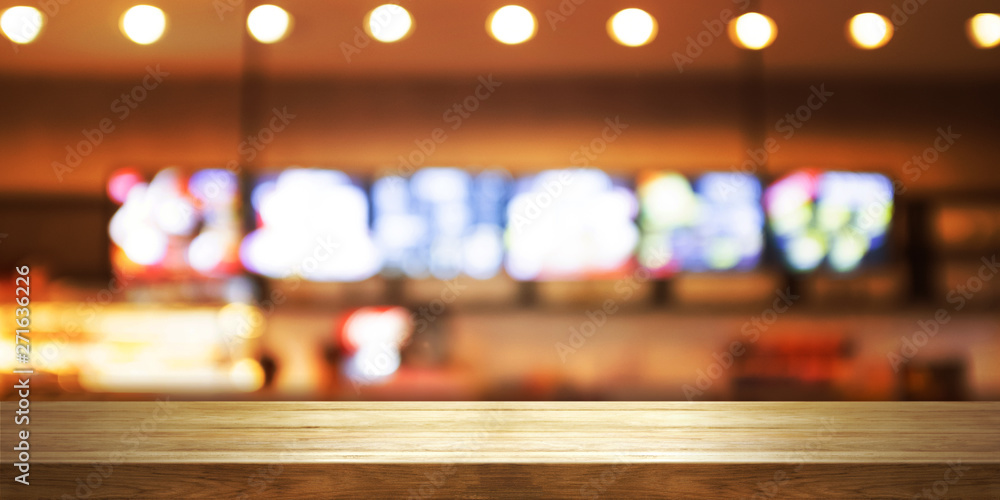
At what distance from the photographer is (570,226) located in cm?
325

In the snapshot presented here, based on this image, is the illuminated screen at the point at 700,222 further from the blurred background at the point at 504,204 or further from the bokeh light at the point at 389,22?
the bokeh light at the point at 389,22

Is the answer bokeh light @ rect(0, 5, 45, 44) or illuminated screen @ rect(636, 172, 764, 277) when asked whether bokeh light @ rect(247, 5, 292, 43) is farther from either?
illuminated screen @ rect(636, 172, 764, 277)

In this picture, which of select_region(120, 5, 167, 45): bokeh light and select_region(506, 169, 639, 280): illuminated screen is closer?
select_region(120, 5, 167, 45): bokeh light

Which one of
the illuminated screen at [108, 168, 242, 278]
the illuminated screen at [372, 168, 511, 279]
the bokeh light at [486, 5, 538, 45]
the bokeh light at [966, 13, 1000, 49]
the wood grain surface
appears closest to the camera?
the wood grain surface

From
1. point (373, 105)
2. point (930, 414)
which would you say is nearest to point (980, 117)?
point (373, 105)

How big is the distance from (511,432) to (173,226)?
9.18 ft

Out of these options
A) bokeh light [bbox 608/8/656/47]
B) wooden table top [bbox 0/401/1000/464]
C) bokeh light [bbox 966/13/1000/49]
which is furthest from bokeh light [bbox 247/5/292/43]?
bokeh light [bbox 966/13/1000/49]

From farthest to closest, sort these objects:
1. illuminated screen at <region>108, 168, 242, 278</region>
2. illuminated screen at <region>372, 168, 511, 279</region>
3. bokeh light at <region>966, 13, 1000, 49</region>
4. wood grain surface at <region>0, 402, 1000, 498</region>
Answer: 1. illuminated screen at <region>372, 168, 511, 279</region>
2. illuminated screen at <region>108, 168, 242, 278</region>
3. bokeh light at <region>966, 13, 1000, 49</region>
4. wood grain surface at <region>0, 402, 1000, 498</region>

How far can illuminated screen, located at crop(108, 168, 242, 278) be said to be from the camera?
3.12 metres

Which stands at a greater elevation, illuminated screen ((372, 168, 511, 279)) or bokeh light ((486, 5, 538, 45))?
bokeh light ((486, 5, 538, 45))

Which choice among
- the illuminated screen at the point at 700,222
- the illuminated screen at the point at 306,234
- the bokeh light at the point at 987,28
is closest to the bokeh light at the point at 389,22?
the illuminated screen at the point at 306,234

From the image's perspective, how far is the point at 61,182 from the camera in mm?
3582

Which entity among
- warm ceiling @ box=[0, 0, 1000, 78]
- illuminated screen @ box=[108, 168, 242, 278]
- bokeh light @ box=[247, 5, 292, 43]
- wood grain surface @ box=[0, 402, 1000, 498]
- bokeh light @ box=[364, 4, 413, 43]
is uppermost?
warm ceiling @ box=[0, 0, 1000, 78]

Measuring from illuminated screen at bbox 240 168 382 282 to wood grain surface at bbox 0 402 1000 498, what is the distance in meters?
2.40
